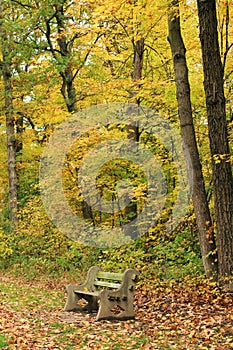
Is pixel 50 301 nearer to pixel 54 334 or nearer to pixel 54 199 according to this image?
pixel 54 334

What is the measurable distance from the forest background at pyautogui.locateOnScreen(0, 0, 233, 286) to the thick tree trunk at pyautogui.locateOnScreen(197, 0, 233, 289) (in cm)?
168

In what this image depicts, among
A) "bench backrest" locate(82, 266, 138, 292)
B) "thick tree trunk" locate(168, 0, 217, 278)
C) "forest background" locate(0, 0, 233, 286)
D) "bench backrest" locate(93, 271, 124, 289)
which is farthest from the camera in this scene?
"forest background" locate(0, 0, 233, 286)

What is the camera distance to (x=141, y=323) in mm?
7594

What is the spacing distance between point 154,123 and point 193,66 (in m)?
2.38

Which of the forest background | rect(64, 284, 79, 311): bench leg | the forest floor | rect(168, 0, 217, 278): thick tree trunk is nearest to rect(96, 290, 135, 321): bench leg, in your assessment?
the forest floor

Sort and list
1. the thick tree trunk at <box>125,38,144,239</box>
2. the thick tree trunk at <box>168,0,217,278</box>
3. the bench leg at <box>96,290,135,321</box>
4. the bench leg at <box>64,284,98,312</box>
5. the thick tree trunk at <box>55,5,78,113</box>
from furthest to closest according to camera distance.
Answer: the thick tree trunk at <box>55,5,78,113</box> → the thick tree trunk at <box>125,38,144,239</box> → the thick tree trunk at <box>168,0,217,278</box> → the bench leg at <box>64,284,98,312</box> → the bench leg at <box>96,290,135,321</box>

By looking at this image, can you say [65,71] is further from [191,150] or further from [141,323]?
[141,323]

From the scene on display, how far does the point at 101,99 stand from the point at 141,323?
9.47m

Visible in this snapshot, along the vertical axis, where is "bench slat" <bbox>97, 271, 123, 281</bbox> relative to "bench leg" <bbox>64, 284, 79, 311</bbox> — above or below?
above

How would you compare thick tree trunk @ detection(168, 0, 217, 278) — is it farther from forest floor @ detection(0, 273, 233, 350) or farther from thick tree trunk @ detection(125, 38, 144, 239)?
thick tree trunk @ detection(125, 38, 144, 239)

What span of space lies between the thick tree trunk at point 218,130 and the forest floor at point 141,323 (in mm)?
798

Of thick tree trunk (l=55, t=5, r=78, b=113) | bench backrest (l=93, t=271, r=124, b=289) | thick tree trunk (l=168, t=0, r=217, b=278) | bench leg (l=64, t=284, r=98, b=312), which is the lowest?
bench leg (l=64, t=284, r=98, b=312)

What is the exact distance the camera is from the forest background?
40.2 ft

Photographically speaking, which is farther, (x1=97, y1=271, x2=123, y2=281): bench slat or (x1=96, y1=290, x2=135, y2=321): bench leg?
(x1=97, y1=271, x2=123, y2=281): bench slat
